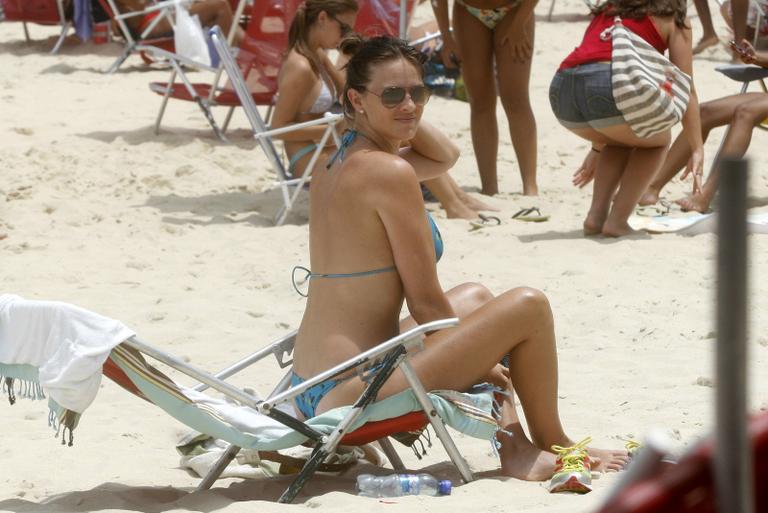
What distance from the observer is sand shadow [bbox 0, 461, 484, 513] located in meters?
3.25

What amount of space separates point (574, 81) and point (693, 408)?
2333mm

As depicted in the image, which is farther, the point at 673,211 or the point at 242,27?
the point at 242,27

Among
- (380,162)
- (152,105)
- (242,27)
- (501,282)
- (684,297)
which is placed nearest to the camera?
(380,162)

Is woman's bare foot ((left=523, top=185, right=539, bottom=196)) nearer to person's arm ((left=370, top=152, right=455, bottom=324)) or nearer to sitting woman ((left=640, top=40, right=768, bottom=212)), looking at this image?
sitting woman ((left=640, top=40, right=768, bottom=212))

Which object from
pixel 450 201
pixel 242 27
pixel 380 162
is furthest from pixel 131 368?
pixel 242 27

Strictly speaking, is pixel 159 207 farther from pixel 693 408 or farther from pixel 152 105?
pixel 693 408

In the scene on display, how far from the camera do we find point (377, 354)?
3.14 meters

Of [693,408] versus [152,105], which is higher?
[693,408]

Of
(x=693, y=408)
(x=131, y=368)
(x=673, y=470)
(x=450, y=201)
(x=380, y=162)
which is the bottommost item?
(x=450, y=201)

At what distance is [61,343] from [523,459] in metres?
1.26

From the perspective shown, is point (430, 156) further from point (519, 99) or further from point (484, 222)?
point (519, 99)

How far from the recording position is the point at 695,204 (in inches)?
255

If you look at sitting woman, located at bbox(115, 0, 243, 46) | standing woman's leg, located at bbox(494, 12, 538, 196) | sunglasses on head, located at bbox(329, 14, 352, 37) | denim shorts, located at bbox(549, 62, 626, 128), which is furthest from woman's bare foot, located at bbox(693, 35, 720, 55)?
denim shorts, located at bbox(549, 62, 626, 128)

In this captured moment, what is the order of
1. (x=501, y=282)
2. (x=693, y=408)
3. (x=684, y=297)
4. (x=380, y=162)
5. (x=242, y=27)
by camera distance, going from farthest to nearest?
(x=242, y=27), (x=501, y=282), (x=684, y=297), (x=693, y=408), (x=380, y=162)
